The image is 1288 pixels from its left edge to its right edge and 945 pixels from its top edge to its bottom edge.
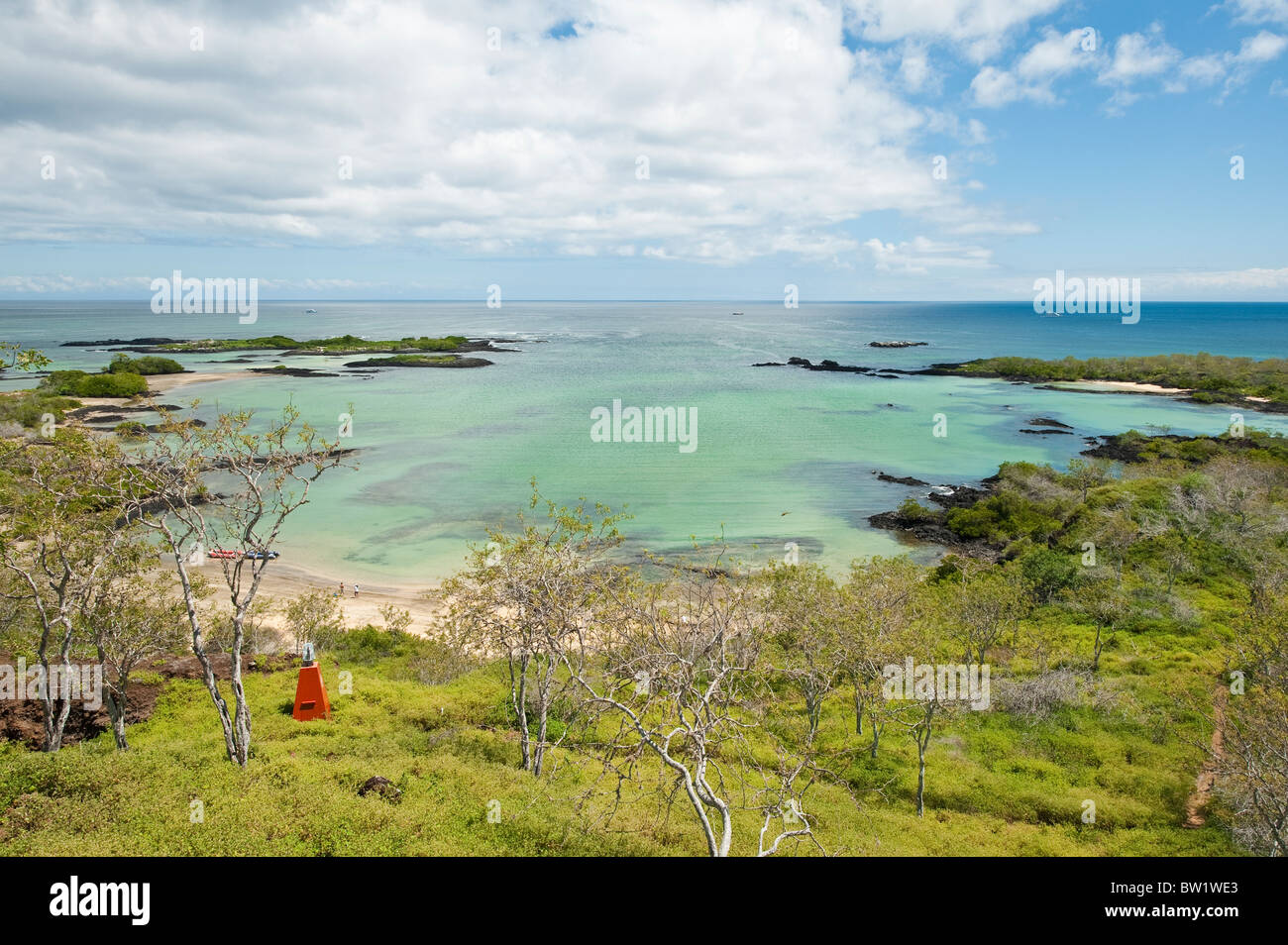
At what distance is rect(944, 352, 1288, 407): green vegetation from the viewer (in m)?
81.2

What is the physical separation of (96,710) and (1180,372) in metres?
116

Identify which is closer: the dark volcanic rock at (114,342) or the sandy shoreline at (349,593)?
the sandy shoreline at (349,593)

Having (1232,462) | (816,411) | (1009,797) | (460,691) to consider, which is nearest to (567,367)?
(816,411)

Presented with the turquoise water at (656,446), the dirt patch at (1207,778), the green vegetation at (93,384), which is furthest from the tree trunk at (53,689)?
the green vegetation at (93,384)

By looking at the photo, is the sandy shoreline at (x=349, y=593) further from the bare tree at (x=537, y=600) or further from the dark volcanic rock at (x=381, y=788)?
the dark volcanic rock at (x=381, y=788)

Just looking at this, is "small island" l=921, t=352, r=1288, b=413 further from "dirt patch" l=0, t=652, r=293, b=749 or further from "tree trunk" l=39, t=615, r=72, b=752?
"tree trunk" l=39, t=615, r=72, b=752

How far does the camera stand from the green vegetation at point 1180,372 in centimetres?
8125

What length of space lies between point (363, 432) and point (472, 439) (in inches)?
399

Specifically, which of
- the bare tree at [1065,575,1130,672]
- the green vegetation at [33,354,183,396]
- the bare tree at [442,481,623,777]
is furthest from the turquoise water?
the bare tree at [442,481,623,777]

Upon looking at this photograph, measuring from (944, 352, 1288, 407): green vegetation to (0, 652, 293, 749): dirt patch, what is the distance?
3829 inches

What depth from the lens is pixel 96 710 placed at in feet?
61.9

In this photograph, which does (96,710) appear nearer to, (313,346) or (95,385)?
(95,385)

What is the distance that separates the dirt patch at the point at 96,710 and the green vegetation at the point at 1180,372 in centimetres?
9726

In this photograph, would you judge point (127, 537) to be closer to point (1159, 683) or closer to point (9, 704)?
point (9, 704)
